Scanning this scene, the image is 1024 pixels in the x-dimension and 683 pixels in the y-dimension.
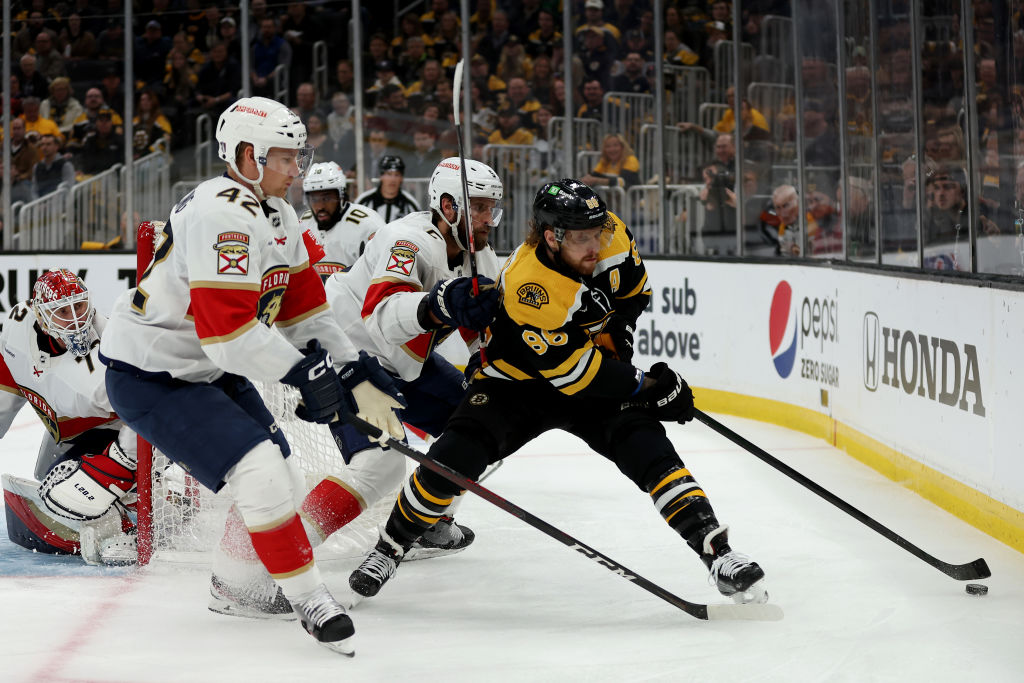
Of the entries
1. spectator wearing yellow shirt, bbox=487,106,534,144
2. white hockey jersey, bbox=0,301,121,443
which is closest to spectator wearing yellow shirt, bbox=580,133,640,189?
spectator wearing yellow shirt, bbox=487,106,534,144

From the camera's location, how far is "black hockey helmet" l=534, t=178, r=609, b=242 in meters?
2.77

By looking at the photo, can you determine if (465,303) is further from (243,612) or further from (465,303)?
(243,612)

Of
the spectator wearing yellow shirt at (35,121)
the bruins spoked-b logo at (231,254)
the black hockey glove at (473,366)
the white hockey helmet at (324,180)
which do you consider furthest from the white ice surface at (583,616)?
the spectator wearing yellow shirt at (35,121)

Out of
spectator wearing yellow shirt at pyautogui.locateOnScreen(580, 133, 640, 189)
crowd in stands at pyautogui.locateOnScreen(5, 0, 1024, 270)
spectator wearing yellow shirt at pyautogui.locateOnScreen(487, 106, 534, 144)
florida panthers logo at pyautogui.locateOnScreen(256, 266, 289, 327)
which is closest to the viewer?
florida panthers logo at pyautogui.locateOnScreen(256, 266, 289, 327)

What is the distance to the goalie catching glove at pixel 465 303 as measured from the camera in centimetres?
284

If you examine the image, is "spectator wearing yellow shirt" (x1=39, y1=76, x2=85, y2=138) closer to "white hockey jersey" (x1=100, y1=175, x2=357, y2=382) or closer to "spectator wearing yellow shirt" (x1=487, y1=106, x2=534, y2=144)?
"spectator wearing yellow shirt" (x1=487, y1=106, x2=534, y2=144)

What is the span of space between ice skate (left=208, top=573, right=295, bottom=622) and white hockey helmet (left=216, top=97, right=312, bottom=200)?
95 cm

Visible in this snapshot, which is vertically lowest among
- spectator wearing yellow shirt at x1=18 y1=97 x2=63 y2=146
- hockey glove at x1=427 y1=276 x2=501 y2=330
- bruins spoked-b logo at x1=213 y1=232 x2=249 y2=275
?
hockey glove at x1=427 y1=276 x2=501 y2=330

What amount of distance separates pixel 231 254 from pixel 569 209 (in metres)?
0.79

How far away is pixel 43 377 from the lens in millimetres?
3447

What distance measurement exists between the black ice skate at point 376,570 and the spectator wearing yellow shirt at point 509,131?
5.24m

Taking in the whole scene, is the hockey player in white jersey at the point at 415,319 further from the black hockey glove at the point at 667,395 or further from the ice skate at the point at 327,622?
the ice skate at the point at 327,622

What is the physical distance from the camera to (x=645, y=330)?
22.1 feet

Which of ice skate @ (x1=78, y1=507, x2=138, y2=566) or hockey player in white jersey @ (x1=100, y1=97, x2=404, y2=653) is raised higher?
hockey player in white jersey @ (x1=100, y1=97, x2=404, y2=653)
